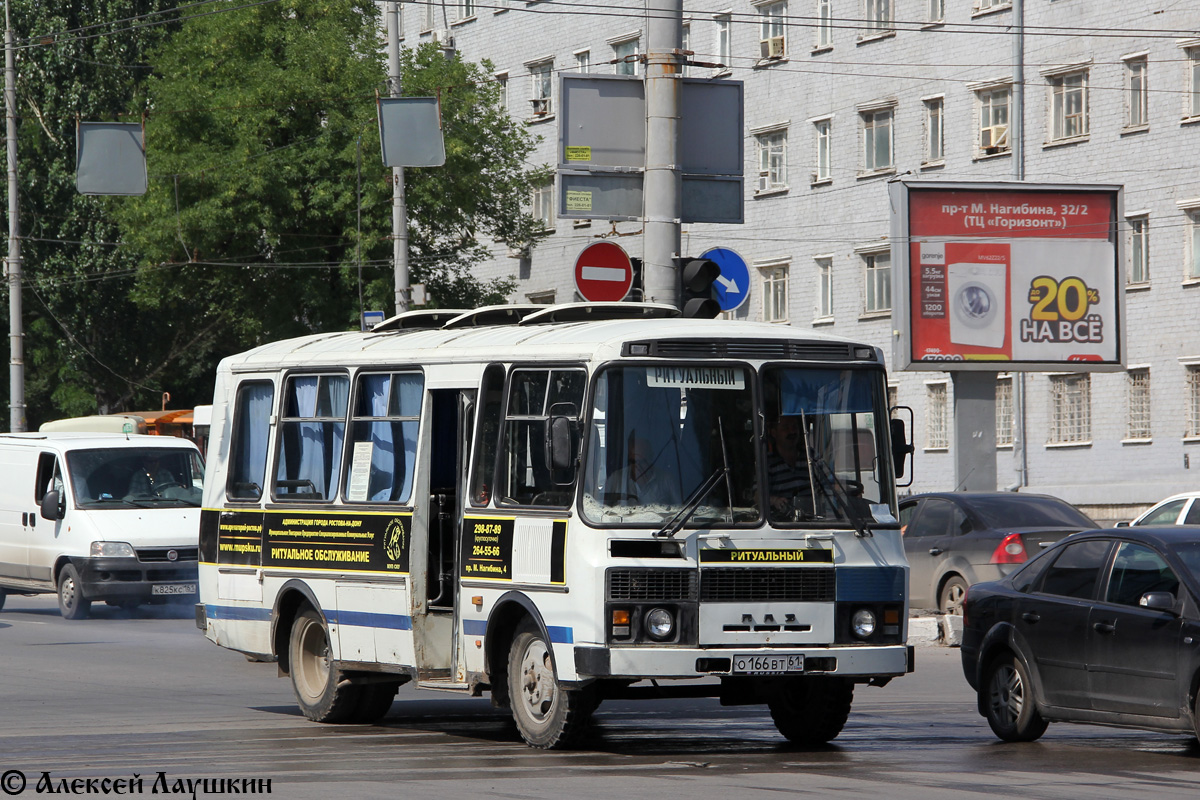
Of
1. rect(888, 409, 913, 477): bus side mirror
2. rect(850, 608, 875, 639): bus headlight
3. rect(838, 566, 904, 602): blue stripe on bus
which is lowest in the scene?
rect(850, 608, 875, 639): bus headlight

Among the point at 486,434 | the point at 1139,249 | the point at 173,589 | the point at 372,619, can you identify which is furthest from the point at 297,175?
the point at 486,434

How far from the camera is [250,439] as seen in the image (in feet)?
47.0

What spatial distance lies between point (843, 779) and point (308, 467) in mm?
Answer: 4890

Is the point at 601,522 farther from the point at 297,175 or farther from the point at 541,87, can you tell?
the point at 541,87

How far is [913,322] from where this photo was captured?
27219 mm

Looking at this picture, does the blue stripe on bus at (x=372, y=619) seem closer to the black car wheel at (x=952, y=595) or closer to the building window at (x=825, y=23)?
the black car wheel at (x=952, y=595)

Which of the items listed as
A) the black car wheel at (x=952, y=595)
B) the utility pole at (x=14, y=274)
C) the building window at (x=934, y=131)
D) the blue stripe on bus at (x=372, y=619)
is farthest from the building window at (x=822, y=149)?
the blue stripe on bus at (x=372, y=619)

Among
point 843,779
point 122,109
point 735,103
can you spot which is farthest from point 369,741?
point 122,109

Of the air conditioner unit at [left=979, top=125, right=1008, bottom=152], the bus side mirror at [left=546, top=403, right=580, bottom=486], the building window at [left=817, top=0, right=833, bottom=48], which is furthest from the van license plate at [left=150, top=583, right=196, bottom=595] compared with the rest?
the building window at [left=817, top=0, right=833, bottom=48]

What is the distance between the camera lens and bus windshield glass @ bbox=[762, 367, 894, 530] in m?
11.3

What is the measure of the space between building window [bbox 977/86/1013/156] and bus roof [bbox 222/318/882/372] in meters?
34.2

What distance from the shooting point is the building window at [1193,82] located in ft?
134

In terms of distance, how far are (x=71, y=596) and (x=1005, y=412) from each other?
26189 millimetres

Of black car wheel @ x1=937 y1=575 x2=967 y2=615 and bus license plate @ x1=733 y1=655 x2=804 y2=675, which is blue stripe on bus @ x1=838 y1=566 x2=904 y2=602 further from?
black car wheel @ x1=937 y1=575 x2=967 y2=615
